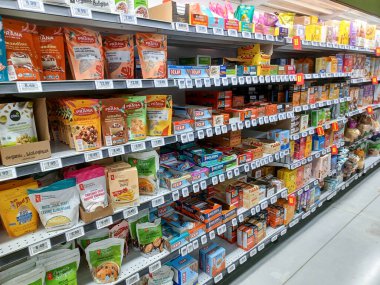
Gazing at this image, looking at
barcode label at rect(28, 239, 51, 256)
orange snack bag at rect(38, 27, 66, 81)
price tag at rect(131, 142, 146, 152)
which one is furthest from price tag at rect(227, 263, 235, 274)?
orange snack bag at rect(38, 27, 66, 81)

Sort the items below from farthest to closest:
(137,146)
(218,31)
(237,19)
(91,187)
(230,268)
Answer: (230,268)
(237,19)
(218,31)
(137,146)
(91,187)

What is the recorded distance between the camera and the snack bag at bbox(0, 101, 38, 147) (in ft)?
3.85

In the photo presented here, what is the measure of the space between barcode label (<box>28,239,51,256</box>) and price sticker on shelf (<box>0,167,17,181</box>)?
1.10 feet

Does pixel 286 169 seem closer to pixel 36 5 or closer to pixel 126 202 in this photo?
pixel 126 202

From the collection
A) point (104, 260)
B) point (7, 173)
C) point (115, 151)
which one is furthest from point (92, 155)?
point (104, 260)

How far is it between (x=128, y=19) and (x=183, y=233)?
134 centimetres

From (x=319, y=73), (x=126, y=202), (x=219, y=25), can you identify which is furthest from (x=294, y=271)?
(x=219, y=25)

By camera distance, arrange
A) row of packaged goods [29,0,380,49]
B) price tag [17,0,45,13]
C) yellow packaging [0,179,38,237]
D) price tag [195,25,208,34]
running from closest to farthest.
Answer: price tag [17,0,45,13] → yellow packaging [0,179,38,237] → row of packaged goods [29,0,380,49] → price tag [195,25,208,34]

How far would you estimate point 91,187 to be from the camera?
1.41m

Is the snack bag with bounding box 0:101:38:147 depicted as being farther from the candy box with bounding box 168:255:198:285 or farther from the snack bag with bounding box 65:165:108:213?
the candy box with bounding box 168:255:198:285

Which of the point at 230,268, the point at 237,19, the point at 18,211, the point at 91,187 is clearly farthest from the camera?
the point at 230,268

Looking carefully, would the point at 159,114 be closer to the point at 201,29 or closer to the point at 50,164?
the point at 201,29

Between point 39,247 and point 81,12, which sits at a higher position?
point 81,12

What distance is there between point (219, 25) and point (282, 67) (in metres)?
0.86
